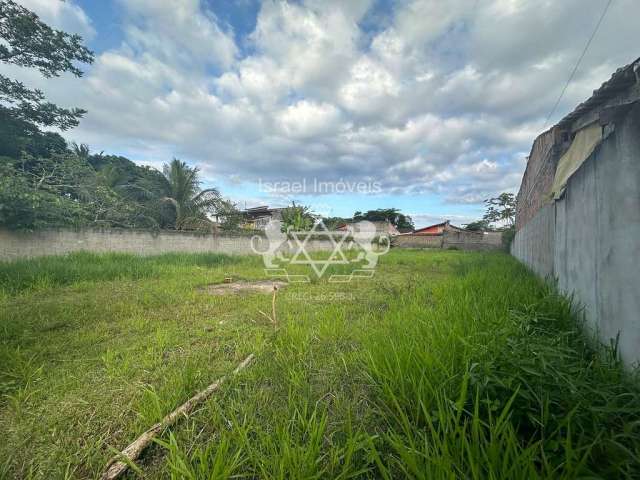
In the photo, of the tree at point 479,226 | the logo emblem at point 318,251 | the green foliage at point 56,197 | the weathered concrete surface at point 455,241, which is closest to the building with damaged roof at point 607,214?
the logo emblem at point 318,251

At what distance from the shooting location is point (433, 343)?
169 cm

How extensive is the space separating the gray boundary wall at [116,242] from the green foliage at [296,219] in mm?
1404

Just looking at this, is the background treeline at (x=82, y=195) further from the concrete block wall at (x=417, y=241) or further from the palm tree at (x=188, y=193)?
the concrete block wall at (x=417, y=241)

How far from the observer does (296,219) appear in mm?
11867

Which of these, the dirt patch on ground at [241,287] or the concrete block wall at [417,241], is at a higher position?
the concrete block wall at [417,241]

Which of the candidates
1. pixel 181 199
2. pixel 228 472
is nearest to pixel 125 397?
pixel 228 472

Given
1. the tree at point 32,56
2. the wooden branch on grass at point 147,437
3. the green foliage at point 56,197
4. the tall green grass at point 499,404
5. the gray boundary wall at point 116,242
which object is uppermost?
the tree at point 32,56

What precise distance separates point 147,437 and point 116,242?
27.3ft

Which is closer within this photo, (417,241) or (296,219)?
(296,219)

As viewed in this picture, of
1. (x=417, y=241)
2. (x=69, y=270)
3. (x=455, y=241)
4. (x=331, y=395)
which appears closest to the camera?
(x=331, y=395)

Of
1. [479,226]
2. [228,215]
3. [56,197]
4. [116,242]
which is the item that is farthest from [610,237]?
[479,226]

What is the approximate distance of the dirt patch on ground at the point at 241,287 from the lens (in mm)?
4755

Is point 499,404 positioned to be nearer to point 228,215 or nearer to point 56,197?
point 56,197

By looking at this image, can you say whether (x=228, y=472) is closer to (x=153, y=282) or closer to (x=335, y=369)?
(x=335, y=369)
